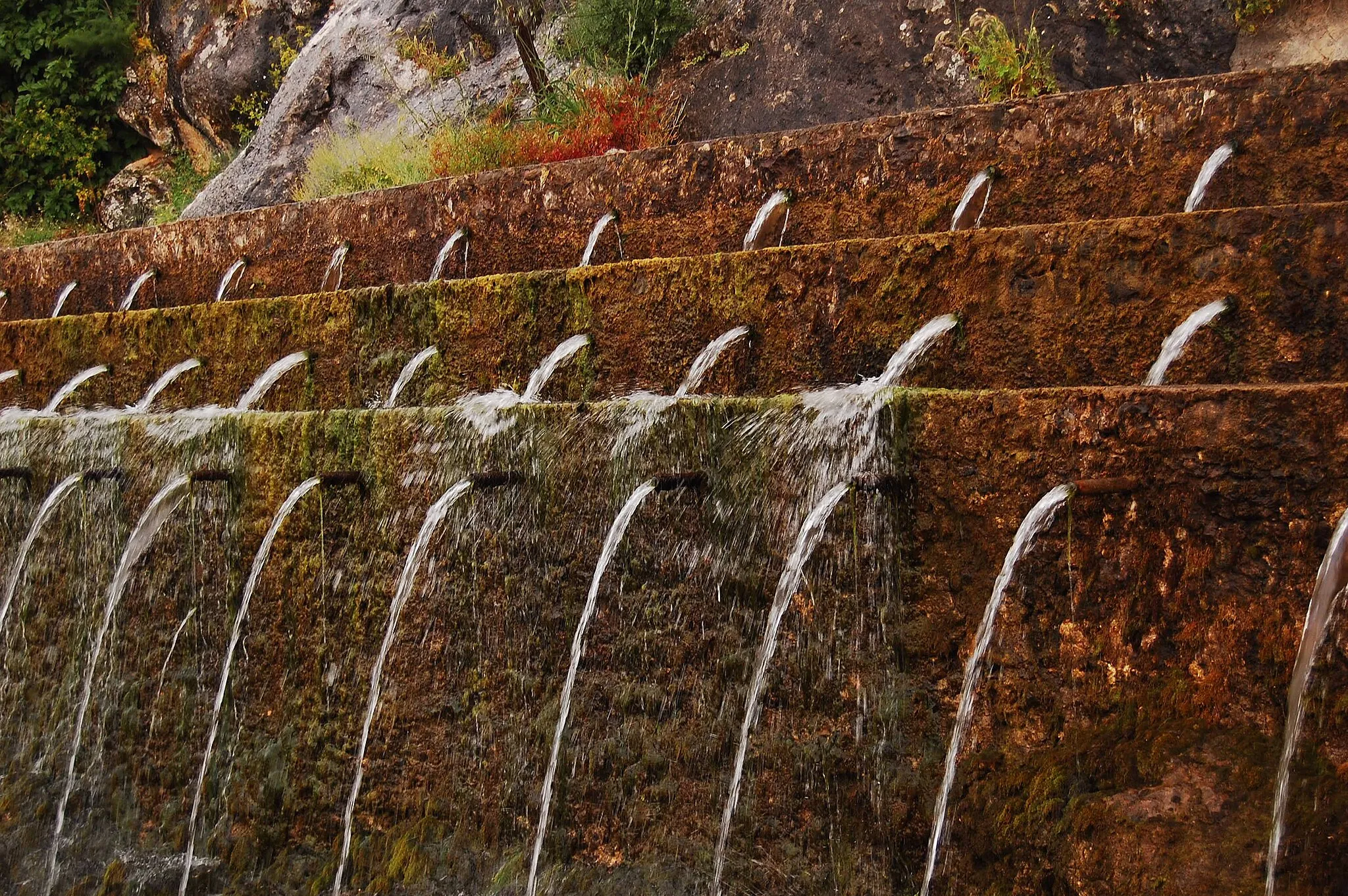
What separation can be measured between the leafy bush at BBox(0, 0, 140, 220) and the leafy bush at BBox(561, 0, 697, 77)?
32.0 ft

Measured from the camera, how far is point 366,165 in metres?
8.48

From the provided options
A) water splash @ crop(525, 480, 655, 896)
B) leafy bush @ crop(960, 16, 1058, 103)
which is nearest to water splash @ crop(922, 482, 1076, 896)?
water splash @ crop(525, 480, 655, 896)

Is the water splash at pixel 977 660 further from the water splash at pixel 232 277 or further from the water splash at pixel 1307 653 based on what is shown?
the water splash at pixel 232 277

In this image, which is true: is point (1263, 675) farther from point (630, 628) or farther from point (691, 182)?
point (691, 182)

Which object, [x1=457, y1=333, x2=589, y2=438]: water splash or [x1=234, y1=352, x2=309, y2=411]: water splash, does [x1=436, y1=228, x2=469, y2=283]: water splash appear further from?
[x1=457, y1=333, x2=589, y2=438]: water splash

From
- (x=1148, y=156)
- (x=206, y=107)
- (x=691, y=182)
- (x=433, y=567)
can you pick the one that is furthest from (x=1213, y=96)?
(x=206, y=107)

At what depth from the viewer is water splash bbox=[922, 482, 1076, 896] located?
2730 mm

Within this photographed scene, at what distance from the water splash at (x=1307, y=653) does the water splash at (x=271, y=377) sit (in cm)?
393

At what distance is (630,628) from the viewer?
343cm

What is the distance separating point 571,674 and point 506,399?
1.10 m

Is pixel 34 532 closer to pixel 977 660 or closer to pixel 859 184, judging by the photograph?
pixel 859 184

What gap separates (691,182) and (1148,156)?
184 cm

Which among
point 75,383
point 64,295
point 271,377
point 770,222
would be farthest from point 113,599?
point 64,295

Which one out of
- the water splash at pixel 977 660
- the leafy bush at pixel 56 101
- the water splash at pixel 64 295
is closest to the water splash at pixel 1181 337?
the water splash at pixel 977 660
